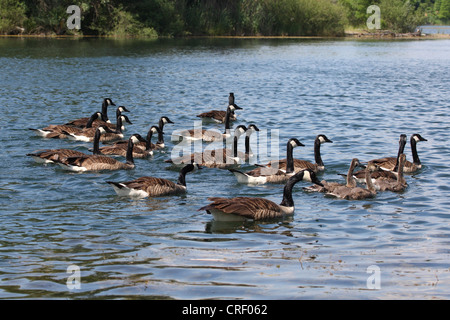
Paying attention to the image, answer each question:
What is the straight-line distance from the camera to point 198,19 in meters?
73.6

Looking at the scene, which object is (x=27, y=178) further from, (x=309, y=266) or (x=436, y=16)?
(x=436, y=16)

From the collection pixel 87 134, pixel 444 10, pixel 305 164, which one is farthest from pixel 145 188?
pixel 444 10

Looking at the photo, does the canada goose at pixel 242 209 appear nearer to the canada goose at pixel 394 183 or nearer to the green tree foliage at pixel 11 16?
the canada goose at pixel 394 183

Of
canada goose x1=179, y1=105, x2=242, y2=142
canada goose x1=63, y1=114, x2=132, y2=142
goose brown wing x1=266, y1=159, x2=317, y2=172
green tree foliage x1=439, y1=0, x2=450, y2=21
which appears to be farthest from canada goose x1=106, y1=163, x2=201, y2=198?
green tree foliage x1=439, y1=0, x2=450, y2=21

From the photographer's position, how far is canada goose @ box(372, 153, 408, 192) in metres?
12.9

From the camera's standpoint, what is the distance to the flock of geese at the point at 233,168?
1052cm

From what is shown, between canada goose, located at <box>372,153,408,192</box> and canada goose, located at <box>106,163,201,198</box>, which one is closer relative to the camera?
canada goose, located at <box>106,163,201,198</box>

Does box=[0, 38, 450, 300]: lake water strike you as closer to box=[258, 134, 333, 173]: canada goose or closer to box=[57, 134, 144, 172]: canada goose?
box=[57, 134, 144, 172]: canada goose

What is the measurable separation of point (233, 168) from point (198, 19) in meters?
61.0

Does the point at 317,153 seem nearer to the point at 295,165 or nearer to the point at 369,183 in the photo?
the point at 295,165

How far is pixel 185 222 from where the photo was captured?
1039 cm

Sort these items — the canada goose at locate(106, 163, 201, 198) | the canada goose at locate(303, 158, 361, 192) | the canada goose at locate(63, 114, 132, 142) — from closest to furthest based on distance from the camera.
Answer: the canada goose at locate(106, 163, 201, 198)
the canada goose at locate(303, 158, 361, 192)
the canada goose at locate(63, 114, 132, 142)

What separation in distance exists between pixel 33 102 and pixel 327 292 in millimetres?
20168

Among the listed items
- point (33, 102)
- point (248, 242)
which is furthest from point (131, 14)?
point (248, 242)
